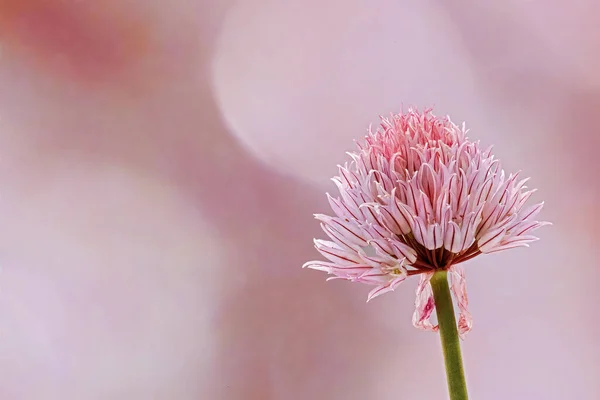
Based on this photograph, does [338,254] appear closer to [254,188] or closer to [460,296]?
[460,296]

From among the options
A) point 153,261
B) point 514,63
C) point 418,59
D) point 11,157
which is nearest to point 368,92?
point 418,59

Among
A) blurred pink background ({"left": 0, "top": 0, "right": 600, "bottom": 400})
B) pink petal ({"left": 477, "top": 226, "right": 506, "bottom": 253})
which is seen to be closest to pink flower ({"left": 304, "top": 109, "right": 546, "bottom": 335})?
pink petal ({"left": 477, "top": 226, "right": 506, "bottom": 253})

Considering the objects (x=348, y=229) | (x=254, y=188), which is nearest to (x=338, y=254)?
(x=348, y=229)

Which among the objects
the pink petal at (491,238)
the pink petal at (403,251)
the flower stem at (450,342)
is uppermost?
the pink petal at (491,238)

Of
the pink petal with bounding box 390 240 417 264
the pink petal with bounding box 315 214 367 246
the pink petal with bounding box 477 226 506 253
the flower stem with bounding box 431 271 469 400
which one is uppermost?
the pink petal with bounding box 315 214 367 246

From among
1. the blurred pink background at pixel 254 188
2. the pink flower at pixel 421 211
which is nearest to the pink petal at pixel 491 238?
the pink flower at pixel 421 211

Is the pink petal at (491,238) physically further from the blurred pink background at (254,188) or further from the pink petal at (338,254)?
the blurred pink background at (254,188)

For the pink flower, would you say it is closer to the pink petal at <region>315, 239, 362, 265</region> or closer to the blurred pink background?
the pink petal at <region>315, 239, 362, 265</region>
